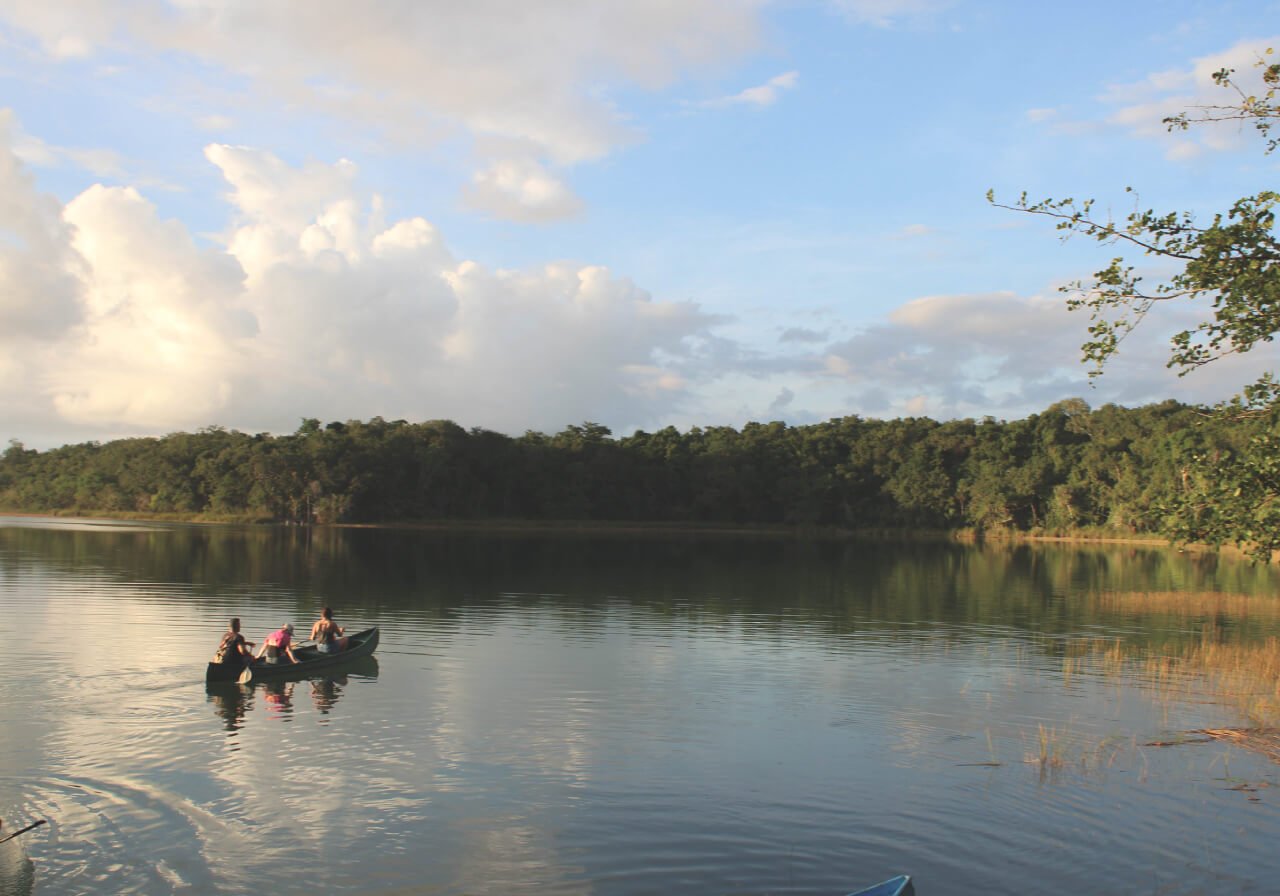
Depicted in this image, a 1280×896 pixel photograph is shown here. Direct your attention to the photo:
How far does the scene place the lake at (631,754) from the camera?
10.6 metres

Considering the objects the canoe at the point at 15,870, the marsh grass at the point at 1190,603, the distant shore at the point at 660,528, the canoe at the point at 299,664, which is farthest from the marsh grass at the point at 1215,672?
the distant shore at the point at 660,528

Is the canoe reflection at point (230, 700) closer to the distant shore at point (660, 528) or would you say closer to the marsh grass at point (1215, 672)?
the marsh grass at point (1215, 672)

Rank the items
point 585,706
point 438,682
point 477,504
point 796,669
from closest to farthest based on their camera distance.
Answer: point 585,706 < point 438,682 < point 796,669 < point 477,504

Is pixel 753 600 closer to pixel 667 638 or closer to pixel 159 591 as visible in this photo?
pixel 667 638

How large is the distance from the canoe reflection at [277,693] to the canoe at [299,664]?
15cm

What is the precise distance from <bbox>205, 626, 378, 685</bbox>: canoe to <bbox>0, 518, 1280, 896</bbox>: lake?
0.42 metres

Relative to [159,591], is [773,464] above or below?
above

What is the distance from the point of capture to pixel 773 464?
11094 cm

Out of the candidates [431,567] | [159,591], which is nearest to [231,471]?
[431,567]

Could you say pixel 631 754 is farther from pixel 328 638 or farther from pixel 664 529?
pixel 664 529

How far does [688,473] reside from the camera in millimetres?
112188

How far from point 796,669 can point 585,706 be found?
613 centimetres

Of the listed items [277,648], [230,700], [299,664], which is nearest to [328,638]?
[299,664]

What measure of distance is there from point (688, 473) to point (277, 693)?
93647 millimetres
